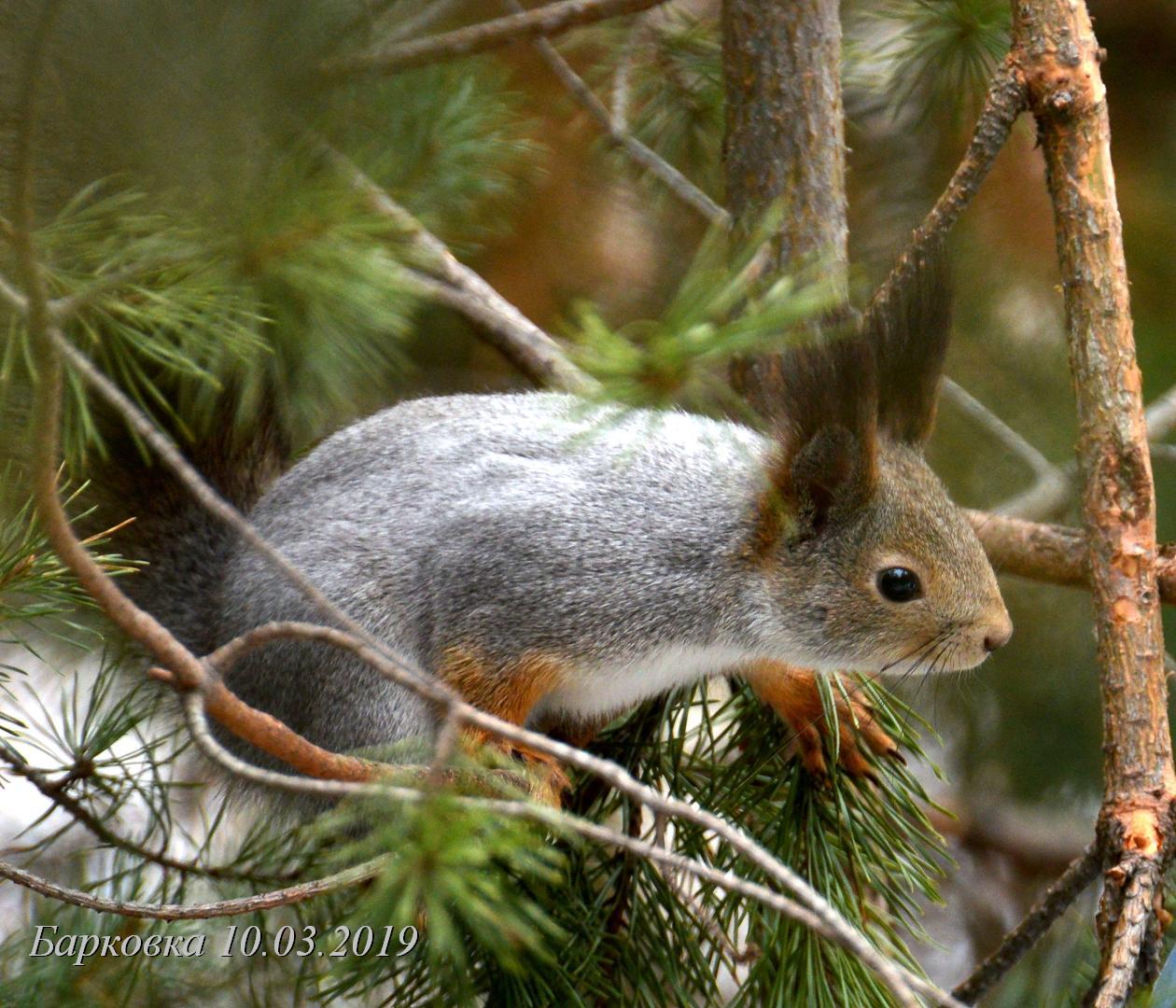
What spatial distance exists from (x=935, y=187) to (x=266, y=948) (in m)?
1.64

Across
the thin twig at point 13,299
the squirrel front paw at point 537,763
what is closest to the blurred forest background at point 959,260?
the squirrel front paw at point 537,763

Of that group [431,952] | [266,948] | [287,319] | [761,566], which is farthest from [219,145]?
[266,948]

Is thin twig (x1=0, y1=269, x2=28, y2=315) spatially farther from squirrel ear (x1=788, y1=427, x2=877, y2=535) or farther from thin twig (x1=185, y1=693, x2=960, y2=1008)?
squirrel ear (x1=788, y1=427, x2=877, y2=535)

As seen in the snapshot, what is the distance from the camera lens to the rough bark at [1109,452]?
3.59ft

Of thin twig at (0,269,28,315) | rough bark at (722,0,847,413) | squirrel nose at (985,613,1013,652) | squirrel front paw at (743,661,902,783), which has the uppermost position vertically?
rough bark at (722,0,847,413)

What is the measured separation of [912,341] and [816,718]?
42cm

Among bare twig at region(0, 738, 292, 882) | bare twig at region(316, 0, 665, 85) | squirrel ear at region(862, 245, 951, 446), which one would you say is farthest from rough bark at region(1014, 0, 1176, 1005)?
bare twig at region(0, 738, 292, 882)

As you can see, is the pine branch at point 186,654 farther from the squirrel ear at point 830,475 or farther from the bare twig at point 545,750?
the squirrel ear at point 830,475

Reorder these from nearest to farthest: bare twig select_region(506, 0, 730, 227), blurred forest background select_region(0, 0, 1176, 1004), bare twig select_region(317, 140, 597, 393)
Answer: bare twig select_region(317, 140, 597, 393) < bare twig select_region(506, 0, 730, 227) < blurred forest background select_region(0, 0, 1176, 1004)

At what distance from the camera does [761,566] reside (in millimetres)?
1494

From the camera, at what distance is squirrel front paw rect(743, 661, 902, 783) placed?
141 cm

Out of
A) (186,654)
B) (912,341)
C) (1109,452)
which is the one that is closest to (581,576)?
(912,341)

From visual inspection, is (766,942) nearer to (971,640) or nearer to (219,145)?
(971,640)

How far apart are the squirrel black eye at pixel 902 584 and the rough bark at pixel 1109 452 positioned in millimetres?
258
